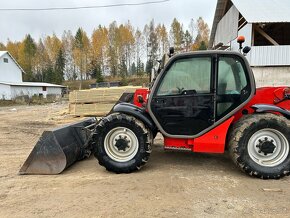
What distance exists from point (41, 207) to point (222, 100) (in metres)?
3.34

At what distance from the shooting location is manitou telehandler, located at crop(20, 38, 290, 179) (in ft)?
15.8

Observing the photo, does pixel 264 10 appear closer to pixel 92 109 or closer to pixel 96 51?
pixel 92 109

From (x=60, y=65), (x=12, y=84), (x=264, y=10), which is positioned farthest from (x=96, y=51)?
(x=264, y=10)

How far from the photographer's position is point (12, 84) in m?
44.1

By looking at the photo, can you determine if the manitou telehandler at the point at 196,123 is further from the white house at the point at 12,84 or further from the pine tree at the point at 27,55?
the pine tree at the point at 27,55

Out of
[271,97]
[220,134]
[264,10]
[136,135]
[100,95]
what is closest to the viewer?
[220,134]

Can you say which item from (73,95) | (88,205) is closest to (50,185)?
(88,205)

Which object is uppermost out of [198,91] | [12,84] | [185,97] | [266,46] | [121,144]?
[266,46]

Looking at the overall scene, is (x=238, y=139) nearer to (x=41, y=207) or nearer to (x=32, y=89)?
(x=41, y=207)

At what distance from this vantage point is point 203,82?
16.4 feet

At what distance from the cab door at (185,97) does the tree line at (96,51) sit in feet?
213

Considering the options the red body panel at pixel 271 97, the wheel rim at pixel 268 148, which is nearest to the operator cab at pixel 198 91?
the red body panel at pixel 271 97

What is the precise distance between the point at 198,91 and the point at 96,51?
235 feet

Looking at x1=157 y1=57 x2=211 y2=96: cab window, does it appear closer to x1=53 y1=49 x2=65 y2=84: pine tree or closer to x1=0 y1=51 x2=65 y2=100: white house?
x1=0 y1=51 x2=65 y2=100: white house
